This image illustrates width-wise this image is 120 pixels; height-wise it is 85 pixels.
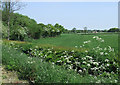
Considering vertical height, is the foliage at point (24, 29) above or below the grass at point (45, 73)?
above

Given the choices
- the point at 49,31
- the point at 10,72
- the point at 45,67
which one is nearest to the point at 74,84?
the point at 45,67

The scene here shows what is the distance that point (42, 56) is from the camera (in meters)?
5.34

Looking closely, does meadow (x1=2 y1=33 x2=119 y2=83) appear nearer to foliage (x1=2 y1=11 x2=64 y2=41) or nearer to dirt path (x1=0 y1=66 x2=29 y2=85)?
dirt path (x1=0 y1=66 x2=29 y2=85)

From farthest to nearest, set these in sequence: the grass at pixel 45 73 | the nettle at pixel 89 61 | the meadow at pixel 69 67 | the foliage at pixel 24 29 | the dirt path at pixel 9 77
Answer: the foliage at pixel 24 29 → the nettle at pixel 89 61 → the dirt path at pixel 9 77 → the meadow at pixel 69 67 → the grass at pixel 45 73

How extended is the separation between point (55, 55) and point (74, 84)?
2.67 meters

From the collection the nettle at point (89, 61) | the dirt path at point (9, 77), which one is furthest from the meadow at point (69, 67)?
the dirt path at point (9, 77)

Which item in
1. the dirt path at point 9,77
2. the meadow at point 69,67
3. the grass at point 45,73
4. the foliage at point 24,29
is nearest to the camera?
the grass at point 45,73

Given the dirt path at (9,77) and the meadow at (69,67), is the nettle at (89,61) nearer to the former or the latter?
the meadow at (69,67)

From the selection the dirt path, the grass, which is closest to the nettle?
the grass

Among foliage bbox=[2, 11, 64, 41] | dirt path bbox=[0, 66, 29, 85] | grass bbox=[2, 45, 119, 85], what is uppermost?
foliage bbox=[2, 11, 64, 41]

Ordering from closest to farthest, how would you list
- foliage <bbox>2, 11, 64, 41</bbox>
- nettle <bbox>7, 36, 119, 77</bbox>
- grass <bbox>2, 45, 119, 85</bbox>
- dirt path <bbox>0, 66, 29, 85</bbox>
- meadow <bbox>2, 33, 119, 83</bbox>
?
grass <bbox>2, 45, 119, 85</bbox>, meadow <bbox>2, 33, 119, 83</bbox>, dirt path <bbox>0, 66, 29, 85</bbox>, nettle <bbox>7, 36, 119, 77</bbox>, foliage <bbox>2, 11, 64, 41</bbox>

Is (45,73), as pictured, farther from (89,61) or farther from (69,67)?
(89,61)

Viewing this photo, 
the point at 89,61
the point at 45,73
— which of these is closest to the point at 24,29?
the point at 89,61

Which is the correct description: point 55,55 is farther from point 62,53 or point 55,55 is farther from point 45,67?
point 45,67
